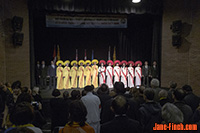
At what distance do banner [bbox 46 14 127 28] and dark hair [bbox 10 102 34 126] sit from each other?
7.69 meters

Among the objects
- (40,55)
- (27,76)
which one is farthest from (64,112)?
(40,55)

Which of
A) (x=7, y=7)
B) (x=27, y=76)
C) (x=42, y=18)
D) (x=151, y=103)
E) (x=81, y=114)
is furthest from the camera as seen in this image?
(x=42, y=18)

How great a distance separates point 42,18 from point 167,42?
7010 millimetres

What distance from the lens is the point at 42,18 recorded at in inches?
407

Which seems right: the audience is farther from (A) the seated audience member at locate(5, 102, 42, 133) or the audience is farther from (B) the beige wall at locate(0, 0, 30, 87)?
(B) the beige wall at locate(0, 0, 30, 87)

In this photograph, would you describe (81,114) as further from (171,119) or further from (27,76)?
(27,76)

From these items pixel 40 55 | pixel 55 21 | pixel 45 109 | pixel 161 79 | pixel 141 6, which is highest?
pixel 141 6

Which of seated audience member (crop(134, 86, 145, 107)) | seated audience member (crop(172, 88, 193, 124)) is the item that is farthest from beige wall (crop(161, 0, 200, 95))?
seated audience member (crop(172, 88, 193, 124))

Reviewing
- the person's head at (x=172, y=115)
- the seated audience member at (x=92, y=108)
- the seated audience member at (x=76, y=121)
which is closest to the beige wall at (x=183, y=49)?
the seated audience member at (x=92, y=108)

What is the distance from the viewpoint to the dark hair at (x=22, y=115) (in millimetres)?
1692

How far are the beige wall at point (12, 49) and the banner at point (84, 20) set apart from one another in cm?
124

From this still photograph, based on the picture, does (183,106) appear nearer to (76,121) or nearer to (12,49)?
(76,121)

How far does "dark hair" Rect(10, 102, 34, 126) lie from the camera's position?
1.69 m

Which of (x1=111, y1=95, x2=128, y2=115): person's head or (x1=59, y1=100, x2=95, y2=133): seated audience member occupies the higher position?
(x1=111, y1=95, x2=128, y2=115): person's head
